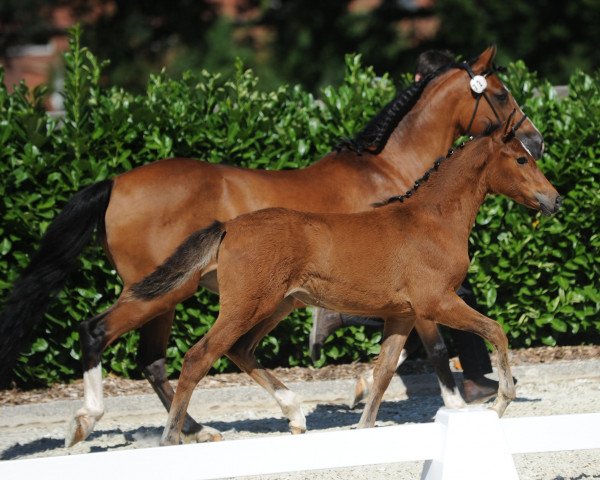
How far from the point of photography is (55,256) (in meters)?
5.93

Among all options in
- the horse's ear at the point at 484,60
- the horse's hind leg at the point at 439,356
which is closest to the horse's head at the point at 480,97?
the horse's ear at the point at 484,60

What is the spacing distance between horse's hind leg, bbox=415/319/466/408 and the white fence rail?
96.7 inches

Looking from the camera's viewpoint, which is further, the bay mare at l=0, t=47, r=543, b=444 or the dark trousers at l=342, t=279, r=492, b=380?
the dark trousers at l=342, t=279, r=492, b=380

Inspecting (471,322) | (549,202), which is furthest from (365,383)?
(549,202)

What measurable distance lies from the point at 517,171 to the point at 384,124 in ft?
4.67

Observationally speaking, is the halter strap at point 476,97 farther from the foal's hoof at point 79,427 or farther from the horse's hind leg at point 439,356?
the foal's hoof at point 79,427

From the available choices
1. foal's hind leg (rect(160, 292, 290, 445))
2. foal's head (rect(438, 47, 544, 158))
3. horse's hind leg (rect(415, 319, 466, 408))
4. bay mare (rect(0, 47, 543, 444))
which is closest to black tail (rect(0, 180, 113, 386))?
bay mare (rect(0, 47, 543, 444))

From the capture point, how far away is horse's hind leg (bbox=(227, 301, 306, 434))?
5691 mm

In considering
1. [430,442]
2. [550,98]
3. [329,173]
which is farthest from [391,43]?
[430,442]

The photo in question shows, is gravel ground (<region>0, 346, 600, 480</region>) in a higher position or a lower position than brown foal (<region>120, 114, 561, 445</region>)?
lower

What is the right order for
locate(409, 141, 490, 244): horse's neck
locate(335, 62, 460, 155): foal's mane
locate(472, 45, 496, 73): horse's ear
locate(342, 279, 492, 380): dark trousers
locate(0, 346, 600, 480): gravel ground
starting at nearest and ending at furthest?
locate(409, 141, 490, 244): horse's neck < locate(0, 346, 600, 480): gravel ground < locate(335, 62, 460, 155): foal's mane < locate(472, 45, 496, 73): horse's ear < locate(342, 279, 492, 380): dark trousers

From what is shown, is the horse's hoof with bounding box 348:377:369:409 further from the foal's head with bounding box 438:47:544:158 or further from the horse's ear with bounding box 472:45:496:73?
the horse's ear with bounding box 472:45:496:73

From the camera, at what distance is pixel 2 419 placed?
6.88 meters

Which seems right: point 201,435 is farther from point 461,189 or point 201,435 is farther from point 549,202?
point 549,202
